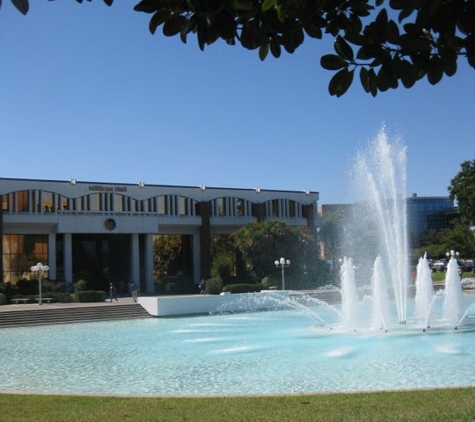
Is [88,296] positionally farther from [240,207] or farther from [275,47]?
[275,47]

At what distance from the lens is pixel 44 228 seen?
50.1 meters

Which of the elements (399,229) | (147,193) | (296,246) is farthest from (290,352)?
(147,193)

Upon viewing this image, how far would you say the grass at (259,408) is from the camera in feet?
25.8

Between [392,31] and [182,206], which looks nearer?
[392,31]

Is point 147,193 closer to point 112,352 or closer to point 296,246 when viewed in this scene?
point 296,246

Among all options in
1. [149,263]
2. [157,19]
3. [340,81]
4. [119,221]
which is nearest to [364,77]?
[340,81]

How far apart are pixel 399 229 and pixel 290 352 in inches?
495

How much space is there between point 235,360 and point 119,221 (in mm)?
37222

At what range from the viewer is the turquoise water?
1231 cm

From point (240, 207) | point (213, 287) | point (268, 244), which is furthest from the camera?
point (240, 207)

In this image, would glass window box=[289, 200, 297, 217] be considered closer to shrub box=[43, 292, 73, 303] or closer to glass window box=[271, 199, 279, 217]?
glass window box=[271, 199, 279, 217]

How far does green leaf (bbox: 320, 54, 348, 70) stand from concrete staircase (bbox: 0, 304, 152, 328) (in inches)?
1130

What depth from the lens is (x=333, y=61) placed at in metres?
3.50

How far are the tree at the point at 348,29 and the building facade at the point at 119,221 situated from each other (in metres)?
46.3
